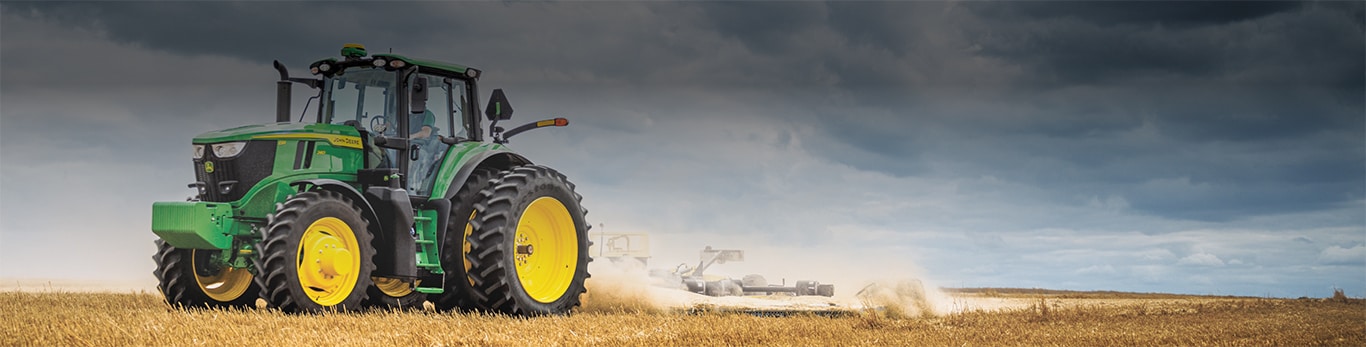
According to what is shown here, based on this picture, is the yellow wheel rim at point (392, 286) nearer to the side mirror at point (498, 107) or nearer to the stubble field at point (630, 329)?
the stubble field at point (630, 329)

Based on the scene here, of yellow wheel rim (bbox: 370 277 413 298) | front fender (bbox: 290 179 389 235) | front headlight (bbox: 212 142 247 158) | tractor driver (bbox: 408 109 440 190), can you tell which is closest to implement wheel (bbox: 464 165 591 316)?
tractor driver (bbox: 408 109 440 190)

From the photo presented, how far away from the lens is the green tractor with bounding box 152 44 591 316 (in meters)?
11.1

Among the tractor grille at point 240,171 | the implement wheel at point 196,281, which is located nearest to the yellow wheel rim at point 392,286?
the implement wheel at point 196,281

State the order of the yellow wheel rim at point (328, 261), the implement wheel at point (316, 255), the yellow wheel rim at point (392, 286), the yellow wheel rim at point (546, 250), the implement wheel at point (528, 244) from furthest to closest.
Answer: the yellow wheel rim at point (546, 250) → the yellow wheel rim at point (392, 286) → the implement wheel at point (528, 244) → the yellow wheel rim at point (328, 261) → the implement wheel at point (316, 255)

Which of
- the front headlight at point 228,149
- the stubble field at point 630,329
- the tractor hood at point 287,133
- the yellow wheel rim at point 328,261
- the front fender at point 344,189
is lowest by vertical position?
the stubble field at point 630,329

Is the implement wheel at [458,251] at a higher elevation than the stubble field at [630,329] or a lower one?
higher

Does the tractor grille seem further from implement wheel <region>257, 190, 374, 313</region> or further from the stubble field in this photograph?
the stubble field

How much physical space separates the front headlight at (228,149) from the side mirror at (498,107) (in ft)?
9.81

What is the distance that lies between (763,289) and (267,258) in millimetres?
13847

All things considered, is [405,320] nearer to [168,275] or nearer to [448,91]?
[168,275]

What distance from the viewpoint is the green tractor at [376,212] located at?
11094mm

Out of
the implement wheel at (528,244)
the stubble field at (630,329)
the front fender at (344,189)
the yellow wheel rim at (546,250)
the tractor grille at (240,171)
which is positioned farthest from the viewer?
the yellow wheel rim at (546,250)

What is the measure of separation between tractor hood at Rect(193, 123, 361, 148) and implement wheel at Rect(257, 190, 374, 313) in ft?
3.08

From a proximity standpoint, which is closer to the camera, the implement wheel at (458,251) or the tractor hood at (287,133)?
the tractor hood at (287,133)
